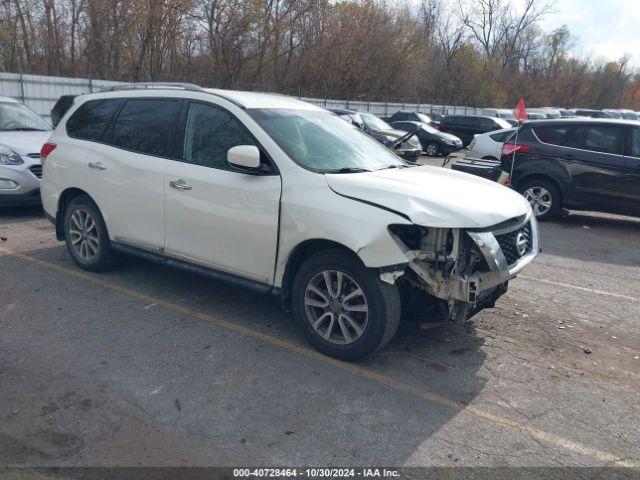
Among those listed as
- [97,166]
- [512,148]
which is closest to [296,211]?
[97,166]

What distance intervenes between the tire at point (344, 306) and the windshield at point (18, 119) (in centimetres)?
741

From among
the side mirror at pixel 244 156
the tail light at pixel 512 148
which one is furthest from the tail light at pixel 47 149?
the tail light at pixel 512 148

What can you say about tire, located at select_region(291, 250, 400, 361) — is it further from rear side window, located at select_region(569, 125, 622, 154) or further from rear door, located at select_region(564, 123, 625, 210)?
rear side window, located at select_region(569, 125, 622, 154)

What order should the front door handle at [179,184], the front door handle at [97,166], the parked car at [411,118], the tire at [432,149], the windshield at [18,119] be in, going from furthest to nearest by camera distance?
the parked car at [411,118] → the tire at [432,149] → the windshield at [18,119] → the front door handle at [97,166] → the front door handle at [179,184]

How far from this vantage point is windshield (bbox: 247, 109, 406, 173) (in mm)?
4777

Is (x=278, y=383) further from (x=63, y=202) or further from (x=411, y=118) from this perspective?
(x=411, y=118)

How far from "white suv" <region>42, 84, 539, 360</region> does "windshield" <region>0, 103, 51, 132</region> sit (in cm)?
432

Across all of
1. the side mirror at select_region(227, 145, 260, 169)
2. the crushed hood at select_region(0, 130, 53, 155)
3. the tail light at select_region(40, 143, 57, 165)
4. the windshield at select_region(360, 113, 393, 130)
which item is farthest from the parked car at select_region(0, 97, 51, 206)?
the windshield at select_region(360, 113, 393, 130)

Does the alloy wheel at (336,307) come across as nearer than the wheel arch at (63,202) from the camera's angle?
Yes

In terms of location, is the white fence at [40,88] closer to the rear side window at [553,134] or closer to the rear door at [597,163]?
the rear side window at [553,134]

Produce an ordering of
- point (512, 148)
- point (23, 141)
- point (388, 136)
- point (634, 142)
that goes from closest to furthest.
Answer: point (23, 141)
point (634, 142)
point (512, 148)
point (388, 136)

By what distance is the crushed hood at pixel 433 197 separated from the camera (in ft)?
13.3

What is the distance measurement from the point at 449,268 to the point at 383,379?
3.02ft

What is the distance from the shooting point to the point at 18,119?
32.5 feet
